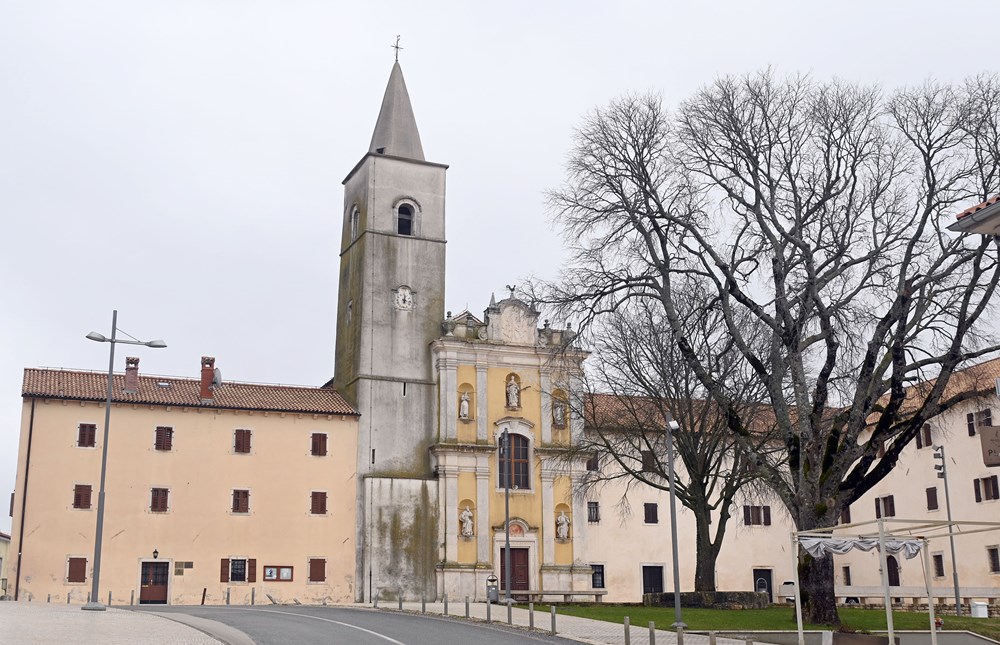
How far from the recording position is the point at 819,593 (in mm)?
29125

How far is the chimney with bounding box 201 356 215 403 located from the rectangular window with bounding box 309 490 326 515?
6.66 m

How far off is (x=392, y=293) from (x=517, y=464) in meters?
10.8

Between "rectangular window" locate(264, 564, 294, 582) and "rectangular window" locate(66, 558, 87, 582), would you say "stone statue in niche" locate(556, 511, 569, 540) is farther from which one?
"rectangular window" locate(66, 558, 87, 582)

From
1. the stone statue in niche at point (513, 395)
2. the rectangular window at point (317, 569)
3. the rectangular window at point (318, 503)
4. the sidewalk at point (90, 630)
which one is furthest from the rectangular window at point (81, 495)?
the stone statue in niche at point (513, 395)

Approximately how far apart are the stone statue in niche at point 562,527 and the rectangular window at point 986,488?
2011cm

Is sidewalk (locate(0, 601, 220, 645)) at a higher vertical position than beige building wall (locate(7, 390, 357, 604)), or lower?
lower

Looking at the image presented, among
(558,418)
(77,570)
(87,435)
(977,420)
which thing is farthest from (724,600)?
(87,435)

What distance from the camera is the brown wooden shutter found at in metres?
54.8

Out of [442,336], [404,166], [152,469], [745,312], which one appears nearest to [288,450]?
[152,469]

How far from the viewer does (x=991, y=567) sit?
50.4 m

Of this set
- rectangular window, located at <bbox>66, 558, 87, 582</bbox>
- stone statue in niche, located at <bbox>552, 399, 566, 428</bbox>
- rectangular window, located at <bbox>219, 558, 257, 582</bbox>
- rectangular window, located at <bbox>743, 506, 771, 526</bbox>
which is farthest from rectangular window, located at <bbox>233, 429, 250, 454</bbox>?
rectangular window, located at <bbox>743, 506, 771, 526</bbox>

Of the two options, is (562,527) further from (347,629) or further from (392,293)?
(347,629)

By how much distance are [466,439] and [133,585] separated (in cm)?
1677

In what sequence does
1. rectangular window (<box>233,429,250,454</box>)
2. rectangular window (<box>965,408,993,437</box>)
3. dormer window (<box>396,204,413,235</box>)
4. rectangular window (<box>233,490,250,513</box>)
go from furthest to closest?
dormer window (<box>396,204,413,235</box>) → rectangular window (<box>233,429,250,454</box>) → rectangular window (<box>965,408,993,437</box>) → rectangular window (<box>233,490,250,513</box>)
